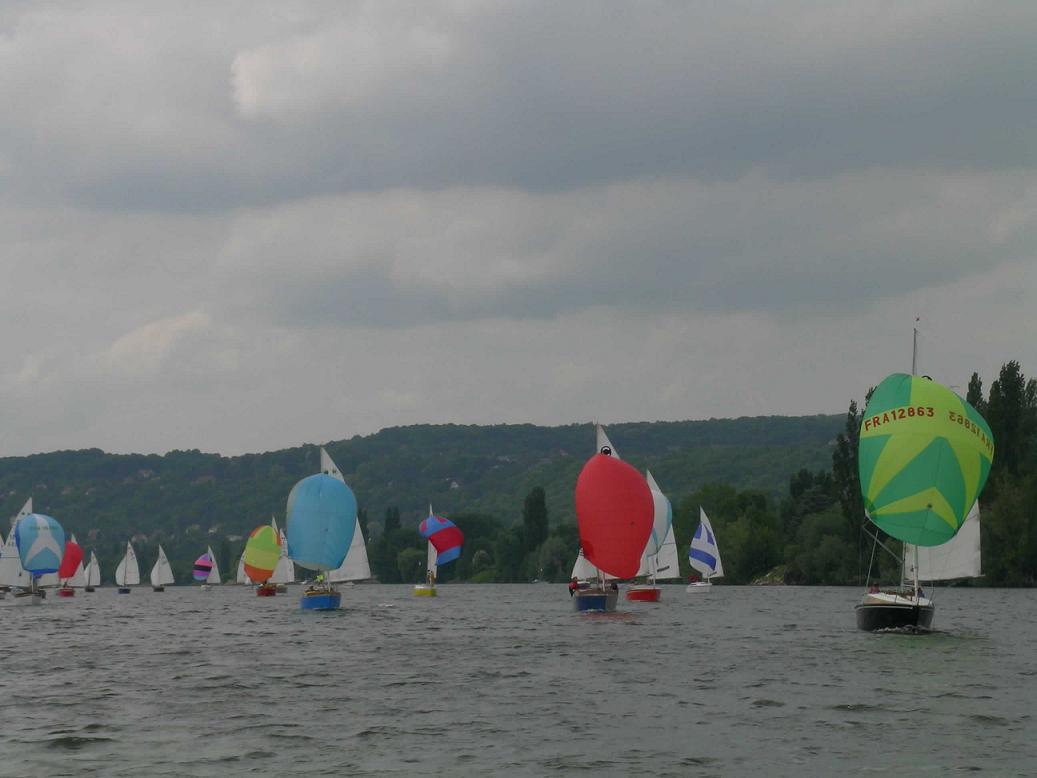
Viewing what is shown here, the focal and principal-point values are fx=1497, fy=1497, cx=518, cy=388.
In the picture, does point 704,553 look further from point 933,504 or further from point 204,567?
point 204,567

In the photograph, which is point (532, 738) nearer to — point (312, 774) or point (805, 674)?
point (312, 774)

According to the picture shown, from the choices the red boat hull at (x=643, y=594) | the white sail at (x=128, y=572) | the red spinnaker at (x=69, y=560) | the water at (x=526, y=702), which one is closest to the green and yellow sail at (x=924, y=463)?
the water at (x=526, y=702)

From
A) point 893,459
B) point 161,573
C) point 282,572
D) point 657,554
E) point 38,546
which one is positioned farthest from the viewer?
point 161,573

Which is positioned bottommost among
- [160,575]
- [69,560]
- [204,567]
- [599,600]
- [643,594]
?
[160,575]

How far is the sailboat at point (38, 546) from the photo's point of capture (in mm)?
92562

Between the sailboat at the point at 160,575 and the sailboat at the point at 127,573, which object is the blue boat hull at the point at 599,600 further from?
the sailboat at the point at 160,575

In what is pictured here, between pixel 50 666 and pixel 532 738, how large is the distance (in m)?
20.2

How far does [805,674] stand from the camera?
36250 millimetres

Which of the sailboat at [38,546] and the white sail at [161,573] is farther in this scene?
the white sail at [161,573]

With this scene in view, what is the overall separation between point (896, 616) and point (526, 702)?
18.5 m

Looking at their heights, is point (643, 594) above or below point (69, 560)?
above

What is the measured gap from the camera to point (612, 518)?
201 feet

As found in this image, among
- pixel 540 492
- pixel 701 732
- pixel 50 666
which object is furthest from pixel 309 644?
pixel 540 492

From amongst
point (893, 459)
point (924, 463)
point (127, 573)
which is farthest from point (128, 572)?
point (924, 463)
